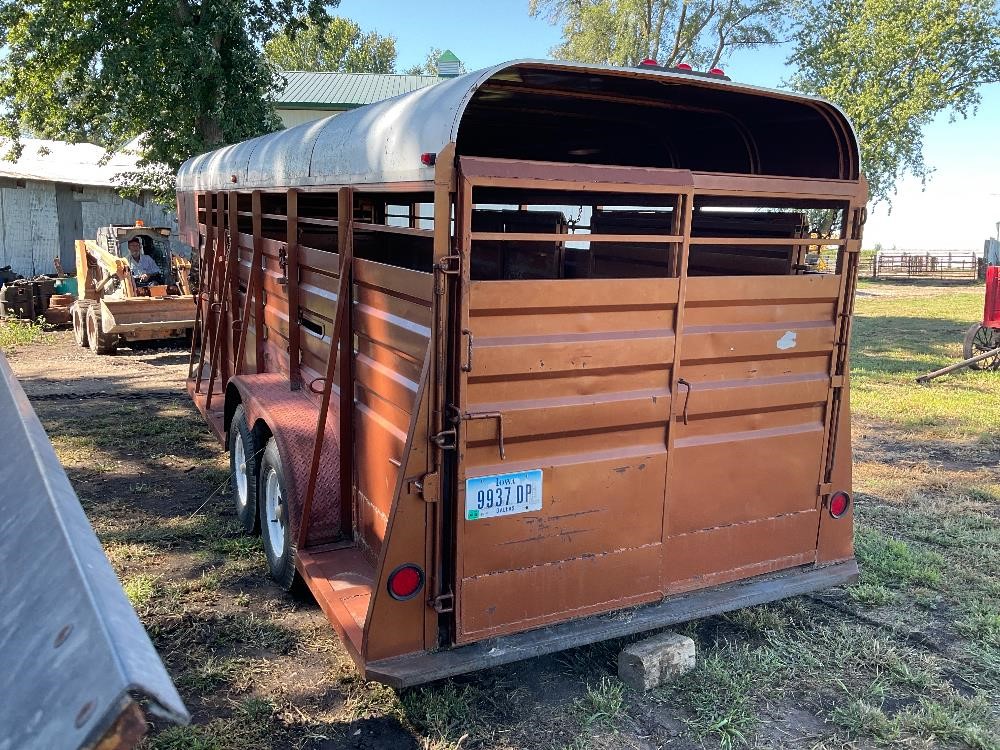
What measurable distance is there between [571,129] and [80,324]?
10.2 meters

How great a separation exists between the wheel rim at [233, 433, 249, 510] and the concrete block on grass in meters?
2.71

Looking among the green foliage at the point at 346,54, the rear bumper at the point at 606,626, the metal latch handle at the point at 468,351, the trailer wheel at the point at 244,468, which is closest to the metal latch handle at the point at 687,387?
the rear bumper at the point at 606,626

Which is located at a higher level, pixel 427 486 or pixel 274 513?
pixel 427 486

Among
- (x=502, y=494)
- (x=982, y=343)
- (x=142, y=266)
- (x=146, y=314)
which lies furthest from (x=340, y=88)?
(x=502, y=494)


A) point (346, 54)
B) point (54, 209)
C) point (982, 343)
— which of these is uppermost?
point (346, 54)

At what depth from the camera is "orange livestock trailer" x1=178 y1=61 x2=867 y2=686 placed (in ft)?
10.4

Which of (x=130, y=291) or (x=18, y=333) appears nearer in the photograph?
(x=130, y=291)

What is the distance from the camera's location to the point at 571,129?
17.3 ft

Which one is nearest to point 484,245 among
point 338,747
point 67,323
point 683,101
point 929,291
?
point 683,101

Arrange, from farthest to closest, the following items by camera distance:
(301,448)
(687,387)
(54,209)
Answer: (54,209), (301,448), (687,387)

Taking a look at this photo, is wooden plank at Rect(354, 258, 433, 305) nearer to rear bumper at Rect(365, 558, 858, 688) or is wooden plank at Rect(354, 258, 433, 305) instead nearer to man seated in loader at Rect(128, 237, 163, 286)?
rear bumper at Rect(365, 558, 858, 688)

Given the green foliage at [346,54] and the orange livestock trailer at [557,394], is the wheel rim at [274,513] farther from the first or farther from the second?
the green foliage at [346,54]

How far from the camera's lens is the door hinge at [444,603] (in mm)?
3258

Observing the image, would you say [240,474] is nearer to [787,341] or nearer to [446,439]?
[446,439]
